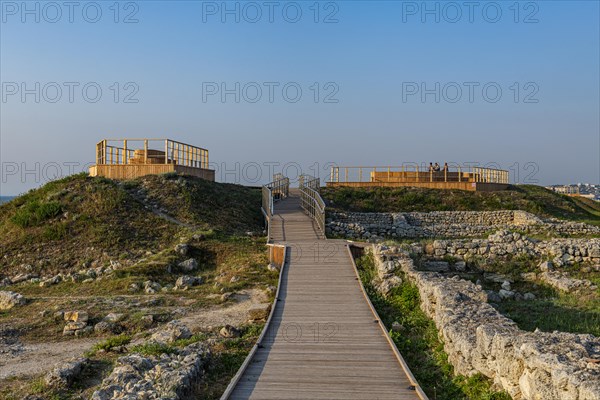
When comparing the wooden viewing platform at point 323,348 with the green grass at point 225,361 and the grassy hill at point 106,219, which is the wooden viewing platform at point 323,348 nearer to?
the green grass at point 225,361

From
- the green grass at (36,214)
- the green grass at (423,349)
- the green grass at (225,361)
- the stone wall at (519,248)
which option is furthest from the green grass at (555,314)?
the green grass at (36,214)

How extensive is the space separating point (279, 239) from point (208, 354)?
1145 cm

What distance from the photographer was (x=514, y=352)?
22.2 feet

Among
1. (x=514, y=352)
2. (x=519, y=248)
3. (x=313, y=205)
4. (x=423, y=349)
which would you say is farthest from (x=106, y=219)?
(x=514, y=352)

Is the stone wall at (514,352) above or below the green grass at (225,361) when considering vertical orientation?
above

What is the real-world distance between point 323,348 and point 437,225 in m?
19.6

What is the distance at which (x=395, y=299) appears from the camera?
44.2ft

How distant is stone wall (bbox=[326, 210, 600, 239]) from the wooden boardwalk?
7959 mm

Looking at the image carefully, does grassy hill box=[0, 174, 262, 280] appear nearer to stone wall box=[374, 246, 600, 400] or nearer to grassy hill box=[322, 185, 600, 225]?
grassy hill box=[322, 185, 600, 225]

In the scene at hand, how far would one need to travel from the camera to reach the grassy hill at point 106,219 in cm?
2136

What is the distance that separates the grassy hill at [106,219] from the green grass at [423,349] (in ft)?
35.5

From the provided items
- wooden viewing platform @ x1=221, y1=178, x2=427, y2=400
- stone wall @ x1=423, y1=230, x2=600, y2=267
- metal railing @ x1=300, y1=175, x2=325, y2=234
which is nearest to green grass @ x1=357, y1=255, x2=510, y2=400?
wooden viewing platform @ x1=221, y1=178, x2=427, y2=400

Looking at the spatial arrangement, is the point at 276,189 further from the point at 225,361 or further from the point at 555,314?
the point at 225,361

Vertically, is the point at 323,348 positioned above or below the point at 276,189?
below
